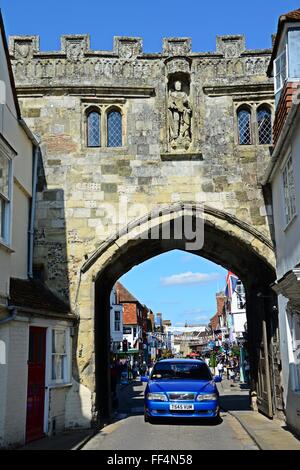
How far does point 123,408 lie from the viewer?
16562 mm

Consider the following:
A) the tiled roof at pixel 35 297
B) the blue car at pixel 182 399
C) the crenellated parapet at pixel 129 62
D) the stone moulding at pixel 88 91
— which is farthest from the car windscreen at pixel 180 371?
the crenellated parapet at pixel 129 62

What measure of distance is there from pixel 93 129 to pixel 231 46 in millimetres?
3902

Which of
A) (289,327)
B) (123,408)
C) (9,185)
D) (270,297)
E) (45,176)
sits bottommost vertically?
(123,408)

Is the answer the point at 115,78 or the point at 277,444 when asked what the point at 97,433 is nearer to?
the point at 277,444

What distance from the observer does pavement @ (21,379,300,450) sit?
9016 millimetres

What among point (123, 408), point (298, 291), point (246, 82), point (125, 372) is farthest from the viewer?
point (125, 372)

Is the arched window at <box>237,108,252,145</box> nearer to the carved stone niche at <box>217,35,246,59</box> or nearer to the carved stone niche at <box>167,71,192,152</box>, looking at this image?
the carved stone niche at <box>167,71,192,152</box>

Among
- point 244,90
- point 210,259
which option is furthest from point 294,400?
point 244,90

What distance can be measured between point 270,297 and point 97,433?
16.3ft

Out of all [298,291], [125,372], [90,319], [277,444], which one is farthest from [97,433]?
[125,372]

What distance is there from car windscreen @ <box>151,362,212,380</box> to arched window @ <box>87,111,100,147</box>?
5589 mm
